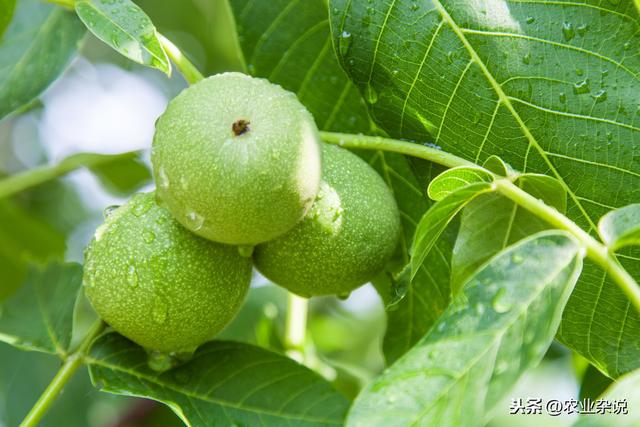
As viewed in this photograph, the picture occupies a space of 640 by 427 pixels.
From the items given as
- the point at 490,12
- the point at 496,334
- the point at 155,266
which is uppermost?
the point at 490,12

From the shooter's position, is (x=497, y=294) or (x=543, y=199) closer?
(x=497, y=294)

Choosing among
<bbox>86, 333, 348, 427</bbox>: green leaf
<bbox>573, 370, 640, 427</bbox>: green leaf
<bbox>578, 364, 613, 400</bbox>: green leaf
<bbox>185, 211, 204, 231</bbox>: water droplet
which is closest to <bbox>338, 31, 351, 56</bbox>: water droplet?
<bbox>185, 211, 204, 231</bbox>: water droplet

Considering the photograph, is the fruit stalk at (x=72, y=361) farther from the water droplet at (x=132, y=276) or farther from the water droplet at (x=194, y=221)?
the water droplet at (x=194, y=221)

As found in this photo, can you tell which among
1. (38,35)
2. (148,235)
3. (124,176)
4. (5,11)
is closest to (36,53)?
(38,35)

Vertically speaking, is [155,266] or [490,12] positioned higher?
[490,12]

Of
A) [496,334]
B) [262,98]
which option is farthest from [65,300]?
[496,334]

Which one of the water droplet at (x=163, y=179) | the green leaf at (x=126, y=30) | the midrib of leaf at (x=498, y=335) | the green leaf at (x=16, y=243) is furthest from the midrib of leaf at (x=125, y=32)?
the green leaf at (x=16, y=243)

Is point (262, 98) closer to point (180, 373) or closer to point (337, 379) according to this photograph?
point (180, 373)

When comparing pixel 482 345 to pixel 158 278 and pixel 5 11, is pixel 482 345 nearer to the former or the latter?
pixel 158 278
